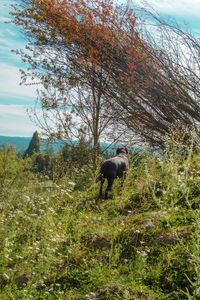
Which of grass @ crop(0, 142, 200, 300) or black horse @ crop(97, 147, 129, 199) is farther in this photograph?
black horse @ crop(97, 147, 129, 199)

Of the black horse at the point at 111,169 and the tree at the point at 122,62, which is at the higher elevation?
the tree at the point at 122,62

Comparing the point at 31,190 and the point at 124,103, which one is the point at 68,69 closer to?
the point at 124,103

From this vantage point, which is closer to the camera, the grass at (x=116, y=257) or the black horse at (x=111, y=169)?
the grass at (x=116, y=257)

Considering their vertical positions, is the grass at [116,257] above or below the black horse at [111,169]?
below

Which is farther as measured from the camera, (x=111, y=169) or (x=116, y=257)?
(x=111, y=169)

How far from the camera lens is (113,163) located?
16.1 feet

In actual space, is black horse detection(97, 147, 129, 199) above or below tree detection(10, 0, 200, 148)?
below

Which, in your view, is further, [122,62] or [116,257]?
[122,62]

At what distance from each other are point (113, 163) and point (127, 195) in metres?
0.67

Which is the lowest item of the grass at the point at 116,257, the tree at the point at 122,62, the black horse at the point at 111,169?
the grass at the point at 116,257

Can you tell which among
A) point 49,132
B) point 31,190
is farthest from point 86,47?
point 31,190

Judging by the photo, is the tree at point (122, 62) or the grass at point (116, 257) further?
the tree at point (122, 62)

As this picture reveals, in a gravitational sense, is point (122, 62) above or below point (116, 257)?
above

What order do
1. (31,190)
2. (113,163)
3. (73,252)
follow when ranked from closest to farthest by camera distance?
(73,252) < (113,163) < (31,190)
